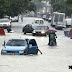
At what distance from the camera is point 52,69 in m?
16.5

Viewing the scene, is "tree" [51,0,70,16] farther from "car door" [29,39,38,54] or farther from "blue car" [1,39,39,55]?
"blue car" [1,39,39,55]

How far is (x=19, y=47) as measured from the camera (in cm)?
2308

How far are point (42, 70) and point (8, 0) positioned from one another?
56101mm

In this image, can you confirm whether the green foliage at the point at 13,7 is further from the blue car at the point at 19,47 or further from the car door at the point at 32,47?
the blue car at the point at 19,47

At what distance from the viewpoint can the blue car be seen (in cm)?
2262

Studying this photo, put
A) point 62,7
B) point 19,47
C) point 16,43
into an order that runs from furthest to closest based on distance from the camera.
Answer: point 62,7
point 16,43
point 19,47

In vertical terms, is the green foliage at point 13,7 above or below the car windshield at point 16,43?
below

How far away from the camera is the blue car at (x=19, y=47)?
74.2 feet

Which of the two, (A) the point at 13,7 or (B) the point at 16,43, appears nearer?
(B) the point at 16,43

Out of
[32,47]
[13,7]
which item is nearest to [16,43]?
[32,47]

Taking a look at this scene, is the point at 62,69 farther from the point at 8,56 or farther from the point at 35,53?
the point at 35,53

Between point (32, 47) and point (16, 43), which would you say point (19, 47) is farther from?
point (32, 47)

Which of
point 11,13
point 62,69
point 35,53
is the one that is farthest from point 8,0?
point 62,69

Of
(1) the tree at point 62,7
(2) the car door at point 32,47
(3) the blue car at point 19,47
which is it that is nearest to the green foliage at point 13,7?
(1) the tree at point 62,7
